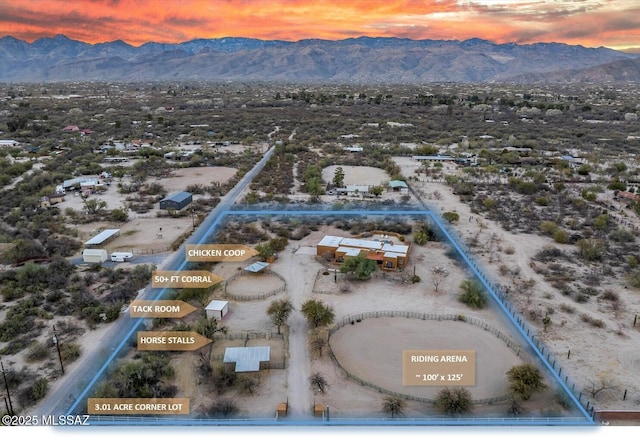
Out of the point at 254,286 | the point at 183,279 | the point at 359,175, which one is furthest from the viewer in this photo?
the point at 359,175

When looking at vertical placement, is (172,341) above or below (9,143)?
below

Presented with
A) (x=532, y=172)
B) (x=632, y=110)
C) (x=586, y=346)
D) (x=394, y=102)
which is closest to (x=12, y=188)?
(x=586, y=346)

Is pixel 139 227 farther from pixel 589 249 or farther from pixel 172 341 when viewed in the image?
pixel 589 249

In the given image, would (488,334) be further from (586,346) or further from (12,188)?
(12,188)

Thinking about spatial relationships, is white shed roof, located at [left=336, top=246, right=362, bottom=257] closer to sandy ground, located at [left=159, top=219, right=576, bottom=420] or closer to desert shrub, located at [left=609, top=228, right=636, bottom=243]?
sandy ground, located at [left=159, top=219, right=576, bottom=420]

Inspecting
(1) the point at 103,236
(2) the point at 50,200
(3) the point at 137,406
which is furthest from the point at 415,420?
(2) the point at 50,200

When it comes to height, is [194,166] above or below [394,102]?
below
